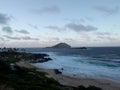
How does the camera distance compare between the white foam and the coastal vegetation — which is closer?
the coastal vegetation

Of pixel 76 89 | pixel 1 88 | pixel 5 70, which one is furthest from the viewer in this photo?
pixel 5 70

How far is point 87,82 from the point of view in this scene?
140 feet

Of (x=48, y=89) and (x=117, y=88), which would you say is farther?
(x=117, y=88)

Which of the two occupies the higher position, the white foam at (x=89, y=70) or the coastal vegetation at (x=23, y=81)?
the coastal vegetation at (x=23, y=81)

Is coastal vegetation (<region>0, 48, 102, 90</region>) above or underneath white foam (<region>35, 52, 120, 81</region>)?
above

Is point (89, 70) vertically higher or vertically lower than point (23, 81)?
lower

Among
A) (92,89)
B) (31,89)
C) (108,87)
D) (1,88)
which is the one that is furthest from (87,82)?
(1,88)

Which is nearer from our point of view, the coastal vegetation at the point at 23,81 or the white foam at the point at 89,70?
the coastal vegetation at the point at 23,81

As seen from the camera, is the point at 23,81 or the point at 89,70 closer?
the point at 23,81

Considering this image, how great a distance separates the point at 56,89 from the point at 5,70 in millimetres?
9981

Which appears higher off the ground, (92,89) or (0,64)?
(0,64)

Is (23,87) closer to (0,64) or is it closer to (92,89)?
(92,89)

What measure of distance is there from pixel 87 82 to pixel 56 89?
1773 centimetres

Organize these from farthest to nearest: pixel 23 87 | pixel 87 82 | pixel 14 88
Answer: pixel 87 82 → pixel 23 87 → pixel 14 88
